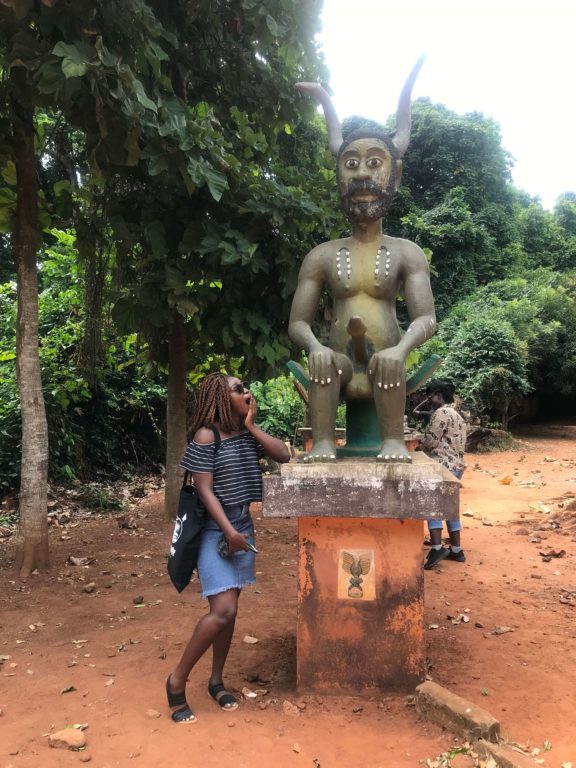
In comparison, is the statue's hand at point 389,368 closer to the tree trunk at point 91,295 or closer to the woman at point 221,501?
the woman at point 221,501

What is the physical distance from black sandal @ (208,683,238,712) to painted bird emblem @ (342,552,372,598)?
2.50 feet

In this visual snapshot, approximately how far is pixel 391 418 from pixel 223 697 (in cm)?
160

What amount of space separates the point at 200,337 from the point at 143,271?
874 millimetres

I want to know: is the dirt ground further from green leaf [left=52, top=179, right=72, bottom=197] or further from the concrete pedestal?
green leaf [left=52, top=179, right=72, bottom=197]

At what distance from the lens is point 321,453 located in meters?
3.11

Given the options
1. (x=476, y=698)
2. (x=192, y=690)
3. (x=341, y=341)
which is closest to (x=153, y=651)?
(x=192, y=690)

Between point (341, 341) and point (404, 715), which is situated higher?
point (341, 341)

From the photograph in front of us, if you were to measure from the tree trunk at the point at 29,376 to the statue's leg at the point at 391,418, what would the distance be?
10.5ft

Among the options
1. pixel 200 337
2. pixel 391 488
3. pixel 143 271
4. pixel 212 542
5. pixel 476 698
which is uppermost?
pixel 143 271

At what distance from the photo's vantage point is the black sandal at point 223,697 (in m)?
2.91

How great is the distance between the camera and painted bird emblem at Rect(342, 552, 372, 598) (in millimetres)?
3020

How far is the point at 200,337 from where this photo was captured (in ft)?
19.6

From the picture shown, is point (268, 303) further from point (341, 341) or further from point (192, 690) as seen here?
point (192, 690)

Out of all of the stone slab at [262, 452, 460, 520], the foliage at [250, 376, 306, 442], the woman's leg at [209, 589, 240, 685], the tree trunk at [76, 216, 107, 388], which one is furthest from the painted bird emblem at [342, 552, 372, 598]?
the foliage at [250, 376, 306, 442]
